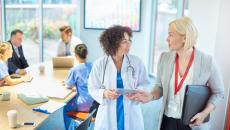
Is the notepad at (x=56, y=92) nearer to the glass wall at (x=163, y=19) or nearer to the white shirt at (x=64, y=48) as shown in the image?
the white shirt at (x=64, y=48)

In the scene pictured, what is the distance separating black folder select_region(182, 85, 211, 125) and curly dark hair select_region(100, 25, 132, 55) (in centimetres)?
82

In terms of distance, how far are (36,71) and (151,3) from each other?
Answer: 9.82 ft

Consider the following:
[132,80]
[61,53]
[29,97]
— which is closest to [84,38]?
[61,53]

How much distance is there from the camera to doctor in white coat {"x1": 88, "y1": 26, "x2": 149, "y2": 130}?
2.43 m

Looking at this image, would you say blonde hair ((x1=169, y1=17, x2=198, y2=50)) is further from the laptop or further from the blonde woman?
the laptop

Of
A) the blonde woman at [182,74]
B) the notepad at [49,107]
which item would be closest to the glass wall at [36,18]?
the notepad at [49,107]

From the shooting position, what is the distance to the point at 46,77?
3.99 meters

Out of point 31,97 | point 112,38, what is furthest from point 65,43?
point 112,38

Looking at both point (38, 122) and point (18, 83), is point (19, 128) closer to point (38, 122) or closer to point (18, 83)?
point (38, 122)

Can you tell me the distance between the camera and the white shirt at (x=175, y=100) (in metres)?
1.95

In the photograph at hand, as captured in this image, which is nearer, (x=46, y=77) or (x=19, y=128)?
(x=19, y=128)

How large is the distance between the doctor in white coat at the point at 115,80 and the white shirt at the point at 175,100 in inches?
19.2

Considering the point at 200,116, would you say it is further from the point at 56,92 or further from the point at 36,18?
the point at 36,18

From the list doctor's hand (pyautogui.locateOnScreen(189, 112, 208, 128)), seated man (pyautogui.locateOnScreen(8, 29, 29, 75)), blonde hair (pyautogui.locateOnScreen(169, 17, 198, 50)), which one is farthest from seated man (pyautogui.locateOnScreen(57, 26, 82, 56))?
doctor's hand (pyautogui.locateOnScreen(189, 112, 208, 128))
